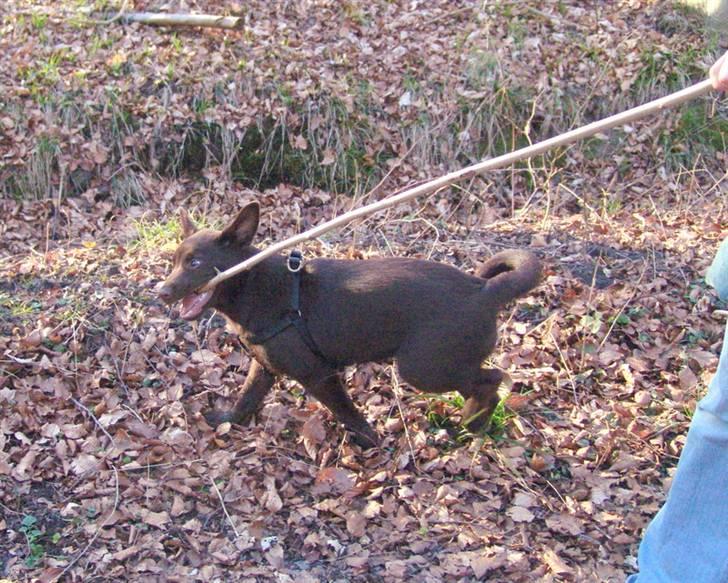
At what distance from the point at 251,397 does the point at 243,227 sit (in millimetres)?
923

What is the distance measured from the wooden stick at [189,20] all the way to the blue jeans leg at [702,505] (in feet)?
23.0

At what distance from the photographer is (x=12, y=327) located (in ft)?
16.0

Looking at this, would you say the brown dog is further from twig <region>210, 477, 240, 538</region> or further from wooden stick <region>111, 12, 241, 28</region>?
wooden stick <region>111, 12, 241, 28</region>

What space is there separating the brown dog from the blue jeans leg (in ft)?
4.58

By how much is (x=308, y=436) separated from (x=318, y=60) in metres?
5.11

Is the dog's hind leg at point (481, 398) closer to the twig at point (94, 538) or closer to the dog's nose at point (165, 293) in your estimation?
the dog's nose at point (165, 293)

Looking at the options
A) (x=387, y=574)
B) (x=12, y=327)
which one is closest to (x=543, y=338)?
(x=387, y=574)

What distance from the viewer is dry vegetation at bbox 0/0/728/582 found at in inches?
150

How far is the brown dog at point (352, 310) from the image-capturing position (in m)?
4.00

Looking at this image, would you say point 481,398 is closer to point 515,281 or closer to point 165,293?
point 515,281

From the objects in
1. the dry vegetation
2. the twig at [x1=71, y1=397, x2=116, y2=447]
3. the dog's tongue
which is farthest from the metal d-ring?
the twig at [x1=71, y1=397, x2=116, y2=447]

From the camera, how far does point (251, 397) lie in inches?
174

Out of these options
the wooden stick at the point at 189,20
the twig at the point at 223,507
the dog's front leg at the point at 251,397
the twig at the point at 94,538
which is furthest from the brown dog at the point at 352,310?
the wooden stick at the point at 189,20

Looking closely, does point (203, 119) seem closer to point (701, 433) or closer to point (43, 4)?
point (43, 4)
